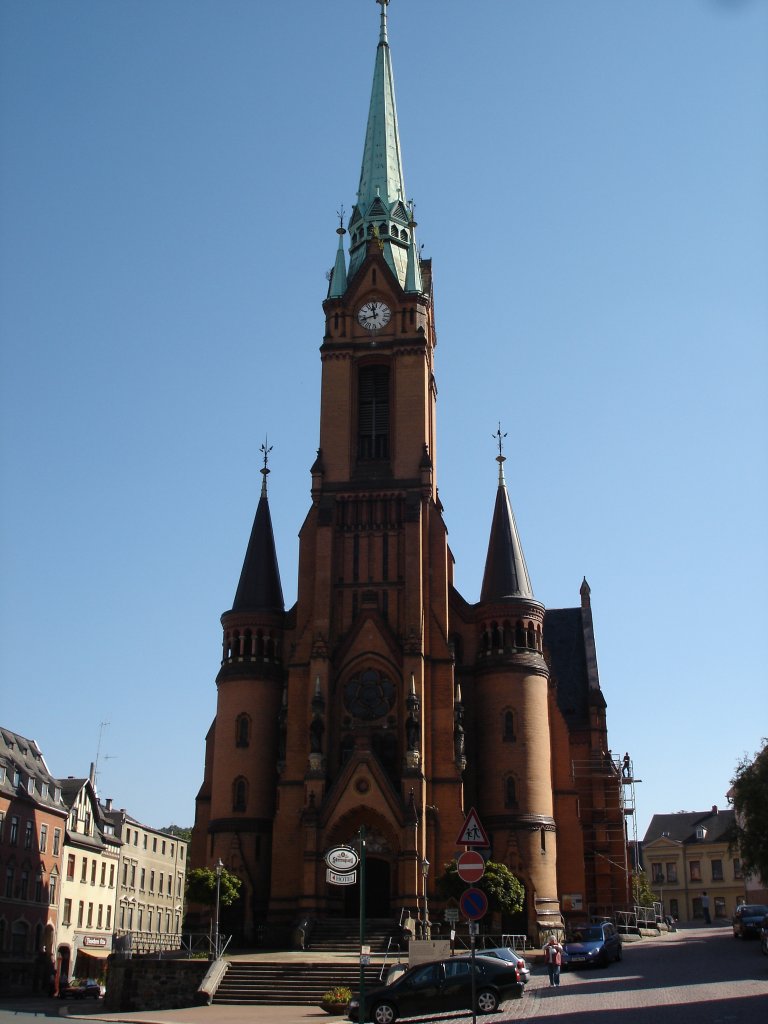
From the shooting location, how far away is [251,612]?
59469 millimetres

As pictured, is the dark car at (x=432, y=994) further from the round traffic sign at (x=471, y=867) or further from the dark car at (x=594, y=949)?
the dark car at (x=594, y=949)

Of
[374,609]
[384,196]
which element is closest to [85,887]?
[374,609]

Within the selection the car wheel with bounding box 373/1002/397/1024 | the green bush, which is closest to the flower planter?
the green bush

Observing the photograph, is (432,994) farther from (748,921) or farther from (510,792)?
(510,792)

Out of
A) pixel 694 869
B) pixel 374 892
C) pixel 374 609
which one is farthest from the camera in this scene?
pixel 694 869

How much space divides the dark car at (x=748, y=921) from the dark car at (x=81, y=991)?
3026 cm

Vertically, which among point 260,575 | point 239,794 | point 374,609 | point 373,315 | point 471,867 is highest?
point 373,315

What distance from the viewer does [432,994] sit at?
27844 millimetres

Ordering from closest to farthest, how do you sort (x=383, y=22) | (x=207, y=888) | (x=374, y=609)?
1. (x=207, y=888)
2. (x=374, y=609)
3. (x=383, y=22)

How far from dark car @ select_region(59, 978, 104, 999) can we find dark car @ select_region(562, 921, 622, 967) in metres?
25.3

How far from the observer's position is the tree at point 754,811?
41.1 m

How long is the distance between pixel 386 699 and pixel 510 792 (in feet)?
25.2

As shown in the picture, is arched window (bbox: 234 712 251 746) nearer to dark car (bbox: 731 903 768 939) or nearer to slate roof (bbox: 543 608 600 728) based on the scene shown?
slate roof (bbox: 543 608 600 728)

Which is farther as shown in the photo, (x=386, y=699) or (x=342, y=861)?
(x=386, y=699)
